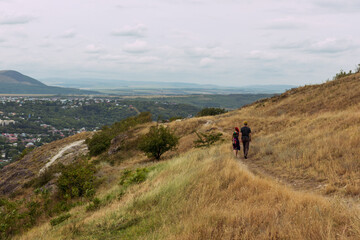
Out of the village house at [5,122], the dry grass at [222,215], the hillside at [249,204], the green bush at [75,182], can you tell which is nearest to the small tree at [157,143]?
the green bush at [75,182]

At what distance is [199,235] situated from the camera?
3973 millimetres

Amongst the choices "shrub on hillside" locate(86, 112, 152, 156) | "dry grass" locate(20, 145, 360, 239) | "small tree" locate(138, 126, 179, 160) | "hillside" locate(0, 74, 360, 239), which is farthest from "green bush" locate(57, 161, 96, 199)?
"shrub on hillside" locate(86, 112, 152, 156)

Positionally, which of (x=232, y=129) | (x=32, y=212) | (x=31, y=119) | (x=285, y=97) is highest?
(x=285, y=97)

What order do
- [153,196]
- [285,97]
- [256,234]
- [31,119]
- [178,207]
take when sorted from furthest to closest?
[31,119] < [285,97] < [153,196] < [178,207] < [256,234]

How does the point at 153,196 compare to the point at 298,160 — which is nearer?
the point at 153,196

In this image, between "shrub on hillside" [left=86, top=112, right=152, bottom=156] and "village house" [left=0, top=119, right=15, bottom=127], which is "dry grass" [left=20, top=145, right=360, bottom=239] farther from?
"village house" [left=0, top=119, right=15, bottom=127]

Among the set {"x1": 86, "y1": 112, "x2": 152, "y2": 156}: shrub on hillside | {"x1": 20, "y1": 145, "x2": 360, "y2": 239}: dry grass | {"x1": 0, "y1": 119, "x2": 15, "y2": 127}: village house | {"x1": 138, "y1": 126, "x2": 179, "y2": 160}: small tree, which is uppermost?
{"x1": 20, "y1": 145, "x2": 360, "y2": 239}: dry grass

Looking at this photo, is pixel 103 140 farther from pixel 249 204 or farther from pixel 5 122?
pixel 5 122

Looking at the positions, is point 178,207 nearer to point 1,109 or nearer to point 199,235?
point 199,235

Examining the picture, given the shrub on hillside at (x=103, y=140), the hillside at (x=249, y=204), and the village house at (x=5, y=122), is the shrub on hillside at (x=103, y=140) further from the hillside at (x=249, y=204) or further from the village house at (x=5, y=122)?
the village house at (x=5, y=122)

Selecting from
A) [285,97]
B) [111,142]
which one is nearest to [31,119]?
[111,142]

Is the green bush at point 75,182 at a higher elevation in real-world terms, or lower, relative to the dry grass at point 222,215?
lower

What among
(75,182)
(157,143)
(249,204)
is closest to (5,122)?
(157,143)

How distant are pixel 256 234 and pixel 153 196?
3.43 meters
